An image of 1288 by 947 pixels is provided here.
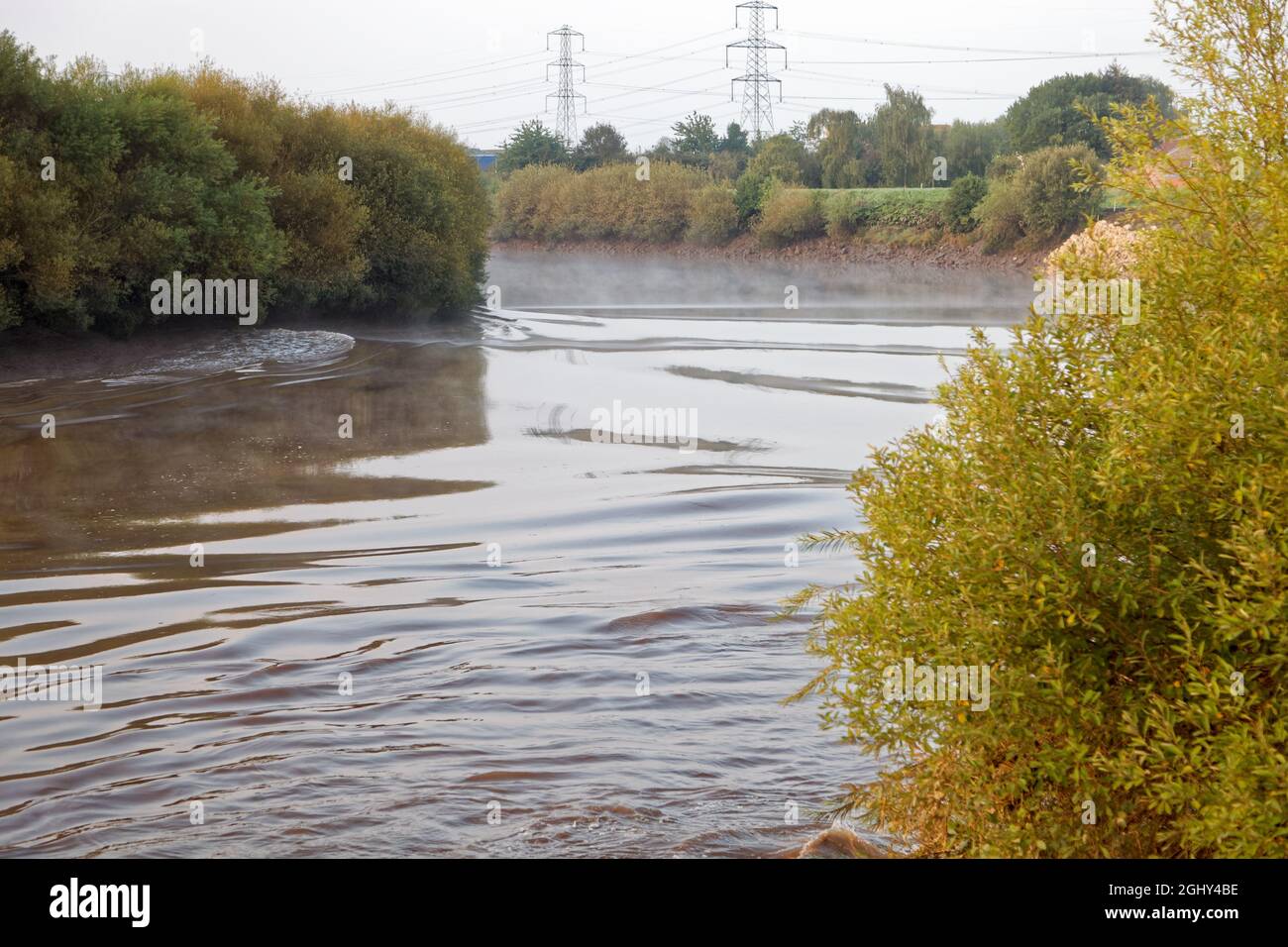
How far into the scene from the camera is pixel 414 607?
1085 cm

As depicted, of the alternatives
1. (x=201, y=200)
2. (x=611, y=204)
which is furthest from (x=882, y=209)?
(x=201, y=200)

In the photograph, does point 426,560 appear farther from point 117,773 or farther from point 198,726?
point 117,773

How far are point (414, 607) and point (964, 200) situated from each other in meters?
50.6

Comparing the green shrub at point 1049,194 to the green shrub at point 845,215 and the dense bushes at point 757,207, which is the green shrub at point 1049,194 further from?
the green shrub at point 845,215

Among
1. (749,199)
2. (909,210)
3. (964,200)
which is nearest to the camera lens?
(964,200)

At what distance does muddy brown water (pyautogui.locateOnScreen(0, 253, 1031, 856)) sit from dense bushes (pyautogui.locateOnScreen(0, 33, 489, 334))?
209 cm

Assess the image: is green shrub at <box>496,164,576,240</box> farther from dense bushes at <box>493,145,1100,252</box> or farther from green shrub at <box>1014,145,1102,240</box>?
green shrub at <box>1014,145,1102,240</box>

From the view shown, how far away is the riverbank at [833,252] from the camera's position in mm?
54219

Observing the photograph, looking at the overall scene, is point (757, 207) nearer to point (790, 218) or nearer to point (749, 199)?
point (749, 199)

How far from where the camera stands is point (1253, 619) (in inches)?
148

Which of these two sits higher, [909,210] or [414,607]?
[909,210]

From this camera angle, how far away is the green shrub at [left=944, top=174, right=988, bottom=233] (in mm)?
56594
